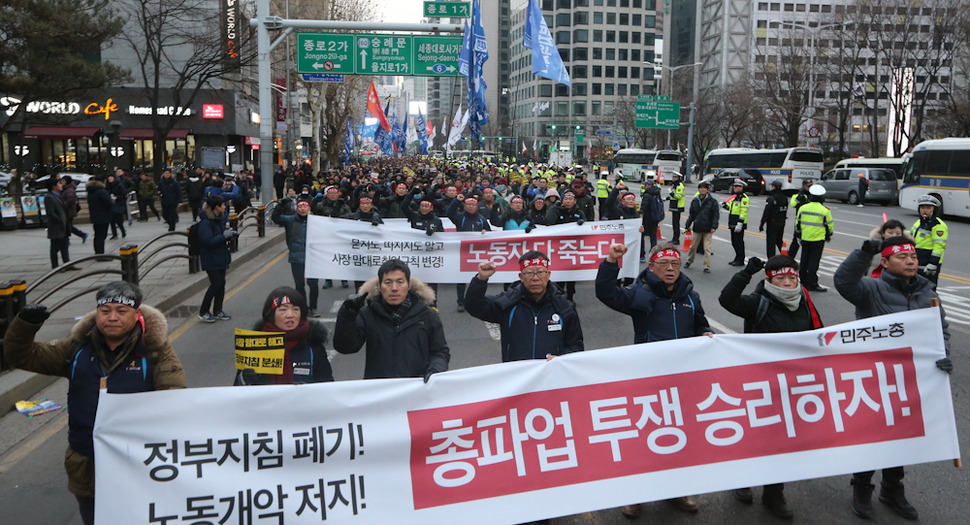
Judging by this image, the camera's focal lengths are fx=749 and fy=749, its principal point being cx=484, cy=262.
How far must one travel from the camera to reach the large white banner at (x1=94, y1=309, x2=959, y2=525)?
148 inches

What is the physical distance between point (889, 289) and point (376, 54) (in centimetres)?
2017

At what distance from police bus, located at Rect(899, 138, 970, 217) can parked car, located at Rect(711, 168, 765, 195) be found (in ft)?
51.5

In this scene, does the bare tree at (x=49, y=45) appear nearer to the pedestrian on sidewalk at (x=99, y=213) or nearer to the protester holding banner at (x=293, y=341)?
the pedestrian on sidewalk at (x=99, y=213)

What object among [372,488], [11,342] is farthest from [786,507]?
[11,342]

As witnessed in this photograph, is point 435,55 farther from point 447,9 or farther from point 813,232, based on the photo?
point 813,232

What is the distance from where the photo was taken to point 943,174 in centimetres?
2838

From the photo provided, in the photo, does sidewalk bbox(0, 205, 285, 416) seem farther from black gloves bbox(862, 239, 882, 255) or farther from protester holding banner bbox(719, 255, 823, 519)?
black gloves bbox(862, 239, 882, 255)

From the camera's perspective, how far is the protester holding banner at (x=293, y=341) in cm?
444

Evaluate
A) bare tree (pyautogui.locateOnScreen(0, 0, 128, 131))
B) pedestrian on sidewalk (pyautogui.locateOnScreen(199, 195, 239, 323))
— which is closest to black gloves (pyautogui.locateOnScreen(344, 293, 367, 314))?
pedestrian on sidewalk (pyautogui.locateOnScreen(199, 195, 239, 323))

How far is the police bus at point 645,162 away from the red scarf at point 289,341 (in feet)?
185

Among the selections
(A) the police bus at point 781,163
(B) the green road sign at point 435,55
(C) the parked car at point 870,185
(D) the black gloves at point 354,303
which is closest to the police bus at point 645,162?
(A) the police bus at point 781,163

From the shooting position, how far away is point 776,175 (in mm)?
48844

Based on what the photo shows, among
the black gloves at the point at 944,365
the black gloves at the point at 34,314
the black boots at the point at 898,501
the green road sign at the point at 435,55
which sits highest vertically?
the green road sign at the point at 435,55

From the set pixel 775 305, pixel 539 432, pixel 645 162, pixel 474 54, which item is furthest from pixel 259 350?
pixel 645 162
